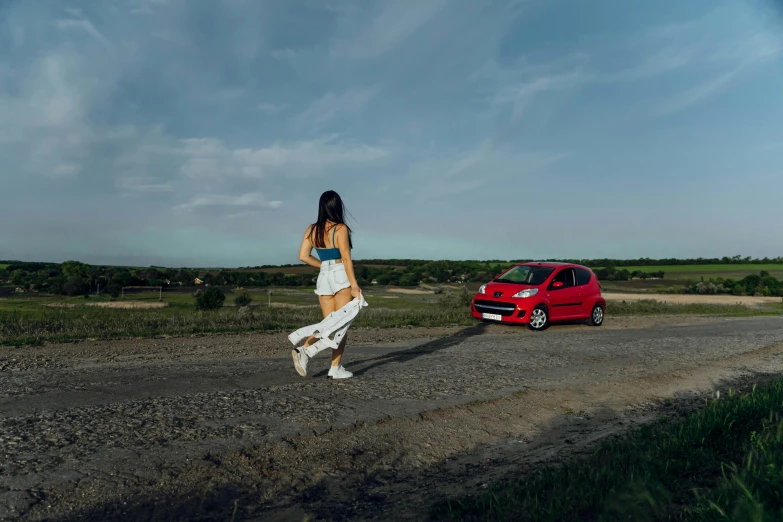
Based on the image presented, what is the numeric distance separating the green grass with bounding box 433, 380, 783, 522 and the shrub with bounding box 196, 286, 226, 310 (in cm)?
1957

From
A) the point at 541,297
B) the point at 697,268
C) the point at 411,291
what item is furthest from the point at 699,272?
the point at 541,297

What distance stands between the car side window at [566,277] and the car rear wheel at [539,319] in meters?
1.10

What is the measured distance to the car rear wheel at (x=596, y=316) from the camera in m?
16.7

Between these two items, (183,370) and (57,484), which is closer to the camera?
(57,484)

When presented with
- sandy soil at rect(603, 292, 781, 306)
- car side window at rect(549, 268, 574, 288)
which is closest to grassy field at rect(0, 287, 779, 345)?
car side window at rect(549, 268, 574, 288)

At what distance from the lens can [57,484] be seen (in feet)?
11.3

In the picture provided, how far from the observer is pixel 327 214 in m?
6.78

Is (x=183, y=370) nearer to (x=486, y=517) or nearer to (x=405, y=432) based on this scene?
(x=405, y=432)

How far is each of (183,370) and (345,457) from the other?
3887mm

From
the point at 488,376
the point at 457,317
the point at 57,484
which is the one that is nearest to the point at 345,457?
the point at 57,484

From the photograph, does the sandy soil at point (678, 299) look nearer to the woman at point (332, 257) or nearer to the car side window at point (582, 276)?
the car side window at point (582, 276)

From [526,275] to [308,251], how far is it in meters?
10.4

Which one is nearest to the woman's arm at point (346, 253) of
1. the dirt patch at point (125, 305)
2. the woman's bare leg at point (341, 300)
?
the woman's bare leg at point (341, 300)

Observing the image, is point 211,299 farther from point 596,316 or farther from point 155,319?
point 596,316
